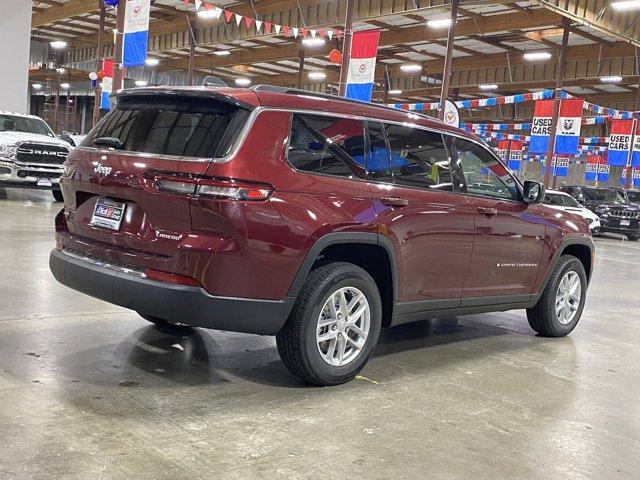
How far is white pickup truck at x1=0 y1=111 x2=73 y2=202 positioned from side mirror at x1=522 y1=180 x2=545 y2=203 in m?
10.1

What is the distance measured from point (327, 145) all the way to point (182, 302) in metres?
1.32

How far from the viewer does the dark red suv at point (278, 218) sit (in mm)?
3676

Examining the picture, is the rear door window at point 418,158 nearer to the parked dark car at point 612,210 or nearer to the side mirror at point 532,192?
the side mirror at point 532,192

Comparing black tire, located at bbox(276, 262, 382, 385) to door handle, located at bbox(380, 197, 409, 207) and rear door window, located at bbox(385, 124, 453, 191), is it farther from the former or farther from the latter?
rear door window, located at bbox(385, 124, 453, 191)

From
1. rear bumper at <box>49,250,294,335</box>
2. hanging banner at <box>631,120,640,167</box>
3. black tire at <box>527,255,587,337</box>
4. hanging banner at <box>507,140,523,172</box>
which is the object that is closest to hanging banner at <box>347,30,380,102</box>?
black tire at <box>527,255,587,337</box>

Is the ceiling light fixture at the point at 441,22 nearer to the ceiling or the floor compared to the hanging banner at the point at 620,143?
nearer to the ceiling

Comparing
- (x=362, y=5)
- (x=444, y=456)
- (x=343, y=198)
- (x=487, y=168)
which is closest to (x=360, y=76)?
(x=362, y=5)

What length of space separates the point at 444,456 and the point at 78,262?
7.86ft

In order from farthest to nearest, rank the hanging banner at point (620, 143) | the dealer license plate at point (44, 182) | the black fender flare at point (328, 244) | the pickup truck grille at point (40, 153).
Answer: the hanging banner at point (620, 143) → the dealer license plate at point (44, 182) → the pickup truck grille at point (40, 153) → the black fender flare at point (328, 244)

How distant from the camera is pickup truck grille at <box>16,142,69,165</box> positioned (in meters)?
13.4

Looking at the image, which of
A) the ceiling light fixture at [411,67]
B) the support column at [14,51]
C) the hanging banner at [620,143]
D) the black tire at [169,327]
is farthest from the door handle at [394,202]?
the ceiling light fixture at [411,67]

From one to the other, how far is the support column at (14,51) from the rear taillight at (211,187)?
16.9 metres

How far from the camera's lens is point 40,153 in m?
13.6

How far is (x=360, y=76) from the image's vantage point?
17.1m
